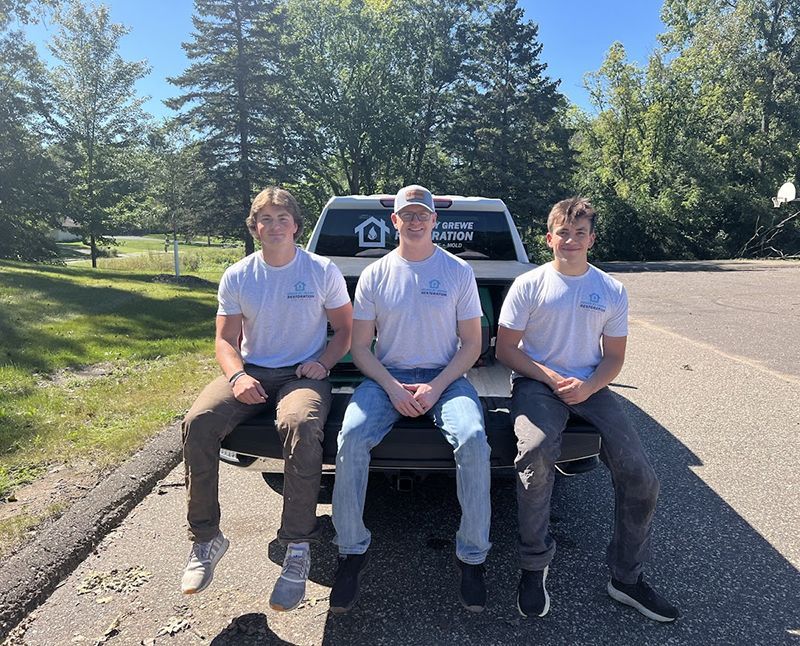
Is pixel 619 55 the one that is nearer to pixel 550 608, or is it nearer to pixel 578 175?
pixel 578 175

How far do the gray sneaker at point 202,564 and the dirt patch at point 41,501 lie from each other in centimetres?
98

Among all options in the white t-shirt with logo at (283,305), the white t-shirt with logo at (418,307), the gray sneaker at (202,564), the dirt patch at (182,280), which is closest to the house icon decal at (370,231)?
the white t-shirt with logo at (283,305)

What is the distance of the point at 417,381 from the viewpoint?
9.51 ft

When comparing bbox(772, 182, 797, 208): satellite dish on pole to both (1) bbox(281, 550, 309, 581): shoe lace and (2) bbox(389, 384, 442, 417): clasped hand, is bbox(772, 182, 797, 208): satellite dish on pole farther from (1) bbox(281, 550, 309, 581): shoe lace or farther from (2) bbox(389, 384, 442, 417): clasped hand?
(1) bbox(281, 550, 309, 581): shoe lace

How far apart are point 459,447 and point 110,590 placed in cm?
173

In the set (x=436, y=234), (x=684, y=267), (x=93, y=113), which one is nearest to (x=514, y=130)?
(x=684, y=267)

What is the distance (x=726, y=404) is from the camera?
17.8 feet

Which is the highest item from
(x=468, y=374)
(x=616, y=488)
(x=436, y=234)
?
(x=436, y=234)

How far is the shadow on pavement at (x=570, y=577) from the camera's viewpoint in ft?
7.77

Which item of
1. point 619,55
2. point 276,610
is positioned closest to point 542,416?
point 276,610

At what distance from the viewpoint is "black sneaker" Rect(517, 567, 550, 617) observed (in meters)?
2.44

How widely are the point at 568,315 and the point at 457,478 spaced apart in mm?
983

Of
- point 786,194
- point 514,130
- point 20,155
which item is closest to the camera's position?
point 20,155

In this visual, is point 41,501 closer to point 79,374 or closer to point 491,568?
point 491,568
